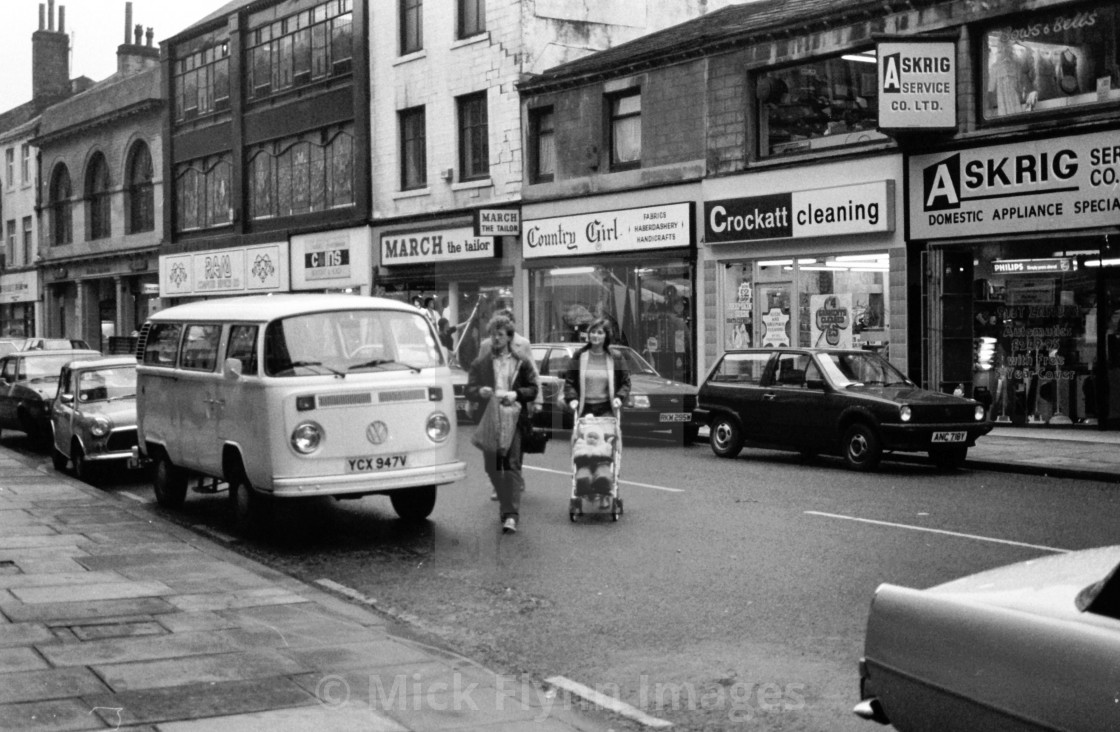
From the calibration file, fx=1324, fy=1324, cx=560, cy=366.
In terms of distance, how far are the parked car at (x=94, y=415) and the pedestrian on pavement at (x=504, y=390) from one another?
21.2 feet

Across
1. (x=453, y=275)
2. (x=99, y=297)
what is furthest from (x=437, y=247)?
(x=99, y=297)

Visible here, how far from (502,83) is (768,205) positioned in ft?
30.9

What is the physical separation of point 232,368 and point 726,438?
8.22 metres

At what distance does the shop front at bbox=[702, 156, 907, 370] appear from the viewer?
21.5 m

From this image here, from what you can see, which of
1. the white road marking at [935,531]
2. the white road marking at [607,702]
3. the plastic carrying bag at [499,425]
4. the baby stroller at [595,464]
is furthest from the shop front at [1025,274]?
the white road marking at [607,702]

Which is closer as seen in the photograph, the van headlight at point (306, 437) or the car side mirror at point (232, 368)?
the van headlight at point (306, 437)

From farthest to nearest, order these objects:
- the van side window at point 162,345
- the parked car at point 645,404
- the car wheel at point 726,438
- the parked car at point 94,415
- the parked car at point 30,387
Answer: the parked car at point 30,387 → the parked car at point 645,404 → the car wheel at point 726,438 → the parked car at point 94,415 → the van side window at point 162,345

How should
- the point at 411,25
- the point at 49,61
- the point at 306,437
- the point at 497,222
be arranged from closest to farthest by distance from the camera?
the point at 306,437 < the point at 497,222 < the point at 411,25 < the point at 49,61

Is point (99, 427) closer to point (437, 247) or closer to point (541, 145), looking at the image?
point (541, 145)

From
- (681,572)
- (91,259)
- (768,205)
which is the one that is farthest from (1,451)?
(91,259)

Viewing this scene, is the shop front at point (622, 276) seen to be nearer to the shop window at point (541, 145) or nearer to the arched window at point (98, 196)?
the shop window at point (541, 145)

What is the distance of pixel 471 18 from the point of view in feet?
105

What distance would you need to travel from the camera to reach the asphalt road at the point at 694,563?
22.2 ft

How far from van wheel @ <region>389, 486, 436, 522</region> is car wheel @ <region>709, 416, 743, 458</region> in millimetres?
6520
